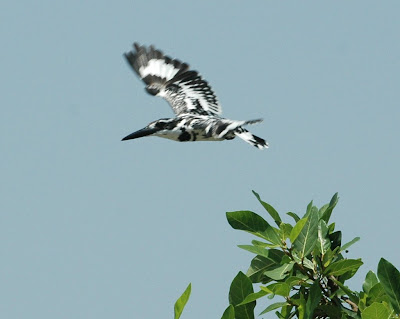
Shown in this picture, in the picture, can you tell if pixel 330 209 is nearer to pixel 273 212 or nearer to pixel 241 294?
pixel 273 212

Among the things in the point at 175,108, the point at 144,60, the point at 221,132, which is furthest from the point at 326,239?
the point at 144,60

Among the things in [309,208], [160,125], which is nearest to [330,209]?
[309,208]

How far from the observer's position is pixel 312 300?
380 centimetres

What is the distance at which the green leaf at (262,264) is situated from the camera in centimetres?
426

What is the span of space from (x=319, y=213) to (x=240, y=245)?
49 centimetres

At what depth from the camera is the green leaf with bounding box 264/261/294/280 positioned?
3996 millimetres

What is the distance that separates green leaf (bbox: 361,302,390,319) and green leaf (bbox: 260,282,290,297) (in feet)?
1.54

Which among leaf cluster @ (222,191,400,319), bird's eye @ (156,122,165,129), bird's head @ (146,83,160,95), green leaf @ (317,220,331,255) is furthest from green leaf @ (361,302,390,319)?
bird's head @ (146,83,160,95)

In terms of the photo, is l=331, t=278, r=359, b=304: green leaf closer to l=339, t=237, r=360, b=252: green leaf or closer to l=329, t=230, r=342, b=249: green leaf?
l=339, t=237, r=360, b=252: green leaf

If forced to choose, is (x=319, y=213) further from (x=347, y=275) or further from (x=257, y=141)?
(x=257, y=141)

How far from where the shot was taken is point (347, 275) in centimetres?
416

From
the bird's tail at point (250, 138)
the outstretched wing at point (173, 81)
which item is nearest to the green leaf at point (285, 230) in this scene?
the bird's tail at point (250, 138)

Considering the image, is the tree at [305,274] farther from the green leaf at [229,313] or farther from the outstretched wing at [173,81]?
the outstretched wing at [173,81]

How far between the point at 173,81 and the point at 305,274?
13.6 meters
